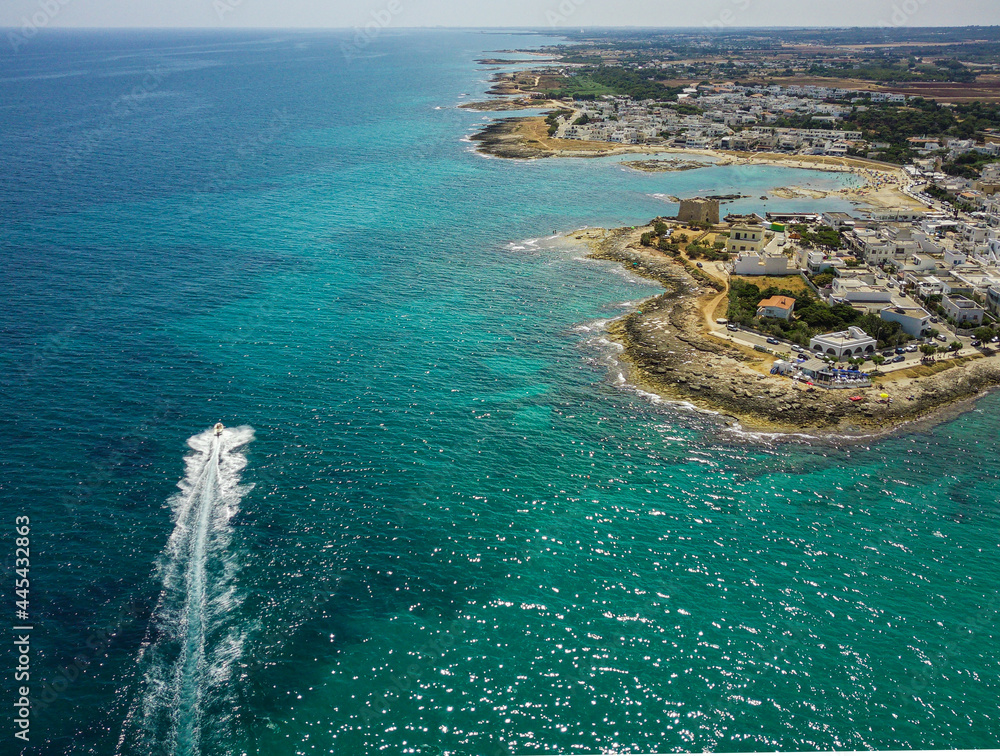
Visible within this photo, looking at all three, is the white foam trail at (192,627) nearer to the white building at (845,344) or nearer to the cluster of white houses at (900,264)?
the white building at (845,344)

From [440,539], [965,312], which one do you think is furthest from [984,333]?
[440,539]

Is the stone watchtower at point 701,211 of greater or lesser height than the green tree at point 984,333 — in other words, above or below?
above

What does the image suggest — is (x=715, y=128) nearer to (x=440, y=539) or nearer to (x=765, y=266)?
(x=765, y=266)

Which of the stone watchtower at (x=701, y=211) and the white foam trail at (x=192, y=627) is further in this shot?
the stone watchtower at (x=701, y=211)

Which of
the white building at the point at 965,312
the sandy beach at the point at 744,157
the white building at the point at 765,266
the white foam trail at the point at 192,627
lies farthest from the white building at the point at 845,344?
the sandy beach at the point at 744,157

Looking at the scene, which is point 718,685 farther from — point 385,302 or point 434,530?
point 385,302

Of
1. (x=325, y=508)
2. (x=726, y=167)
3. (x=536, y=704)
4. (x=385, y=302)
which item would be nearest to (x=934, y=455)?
(x=536, y=704)

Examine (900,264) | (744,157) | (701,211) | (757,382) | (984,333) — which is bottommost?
(757,382)
